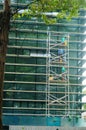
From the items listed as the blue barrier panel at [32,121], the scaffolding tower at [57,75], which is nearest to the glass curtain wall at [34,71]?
the scaffolding tower at [57,75]

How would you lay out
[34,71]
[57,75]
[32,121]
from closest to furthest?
[32,121] → [57,75] → [34,71]

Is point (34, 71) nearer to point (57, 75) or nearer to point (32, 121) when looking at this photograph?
point (57, 75)

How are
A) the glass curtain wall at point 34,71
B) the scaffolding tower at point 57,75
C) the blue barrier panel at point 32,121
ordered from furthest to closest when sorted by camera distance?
the scaffolding tower at point 57,75 → the glass curtain wall at point 34,71 → the blue barrier panel at point 32,121

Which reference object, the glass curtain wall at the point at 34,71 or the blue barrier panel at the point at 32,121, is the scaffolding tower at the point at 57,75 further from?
the blue barrier panel at the point at 32,121

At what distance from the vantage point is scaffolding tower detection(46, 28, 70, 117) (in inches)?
1341

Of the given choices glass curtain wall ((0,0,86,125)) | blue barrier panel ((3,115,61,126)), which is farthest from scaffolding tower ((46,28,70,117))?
blue barrier panel ((3,115,61,126))

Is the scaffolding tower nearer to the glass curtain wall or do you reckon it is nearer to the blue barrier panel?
the glass curtain wall

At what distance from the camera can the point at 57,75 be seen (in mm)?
34656

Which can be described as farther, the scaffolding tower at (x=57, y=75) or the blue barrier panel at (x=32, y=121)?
the scaffolding tower at (x=57, y=75)

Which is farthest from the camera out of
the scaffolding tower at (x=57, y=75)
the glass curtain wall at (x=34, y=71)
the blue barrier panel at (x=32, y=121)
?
the scaffolding tower at (x=57, y=75)

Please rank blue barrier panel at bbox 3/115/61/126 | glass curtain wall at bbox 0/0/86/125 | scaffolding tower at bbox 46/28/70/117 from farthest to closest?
scaffolding tower at bbox 46/28/70/117, glass curtain wall at bbox 0/0/86/125, blue barrier panel at bbox 3/115/61/126

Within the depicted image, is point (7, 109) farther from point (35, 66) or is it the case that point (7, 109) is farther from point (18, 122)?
point (18, 122)

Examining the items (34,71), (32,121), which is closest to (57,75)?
(34,71)

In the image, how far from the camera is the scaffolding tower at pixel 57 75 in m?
34.1
